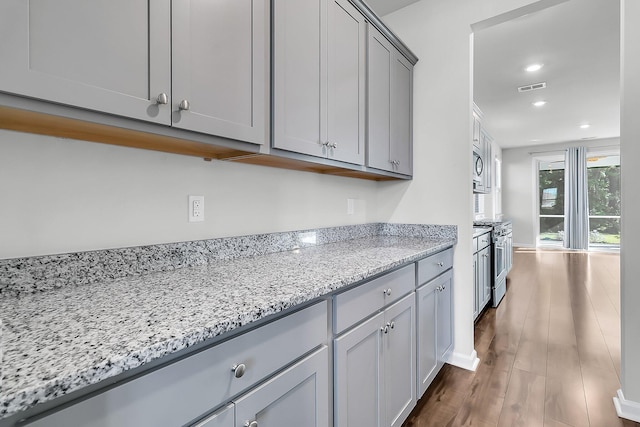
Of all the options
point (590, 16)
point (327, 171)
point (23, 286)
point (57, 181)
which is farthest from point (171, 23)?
point (590, 16)

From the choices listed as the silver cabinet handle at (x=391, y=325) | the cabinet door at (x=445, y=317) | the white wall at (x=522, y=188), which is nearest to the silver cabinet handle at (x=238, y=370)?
the silver cabinet handle at (x=391, y=325)

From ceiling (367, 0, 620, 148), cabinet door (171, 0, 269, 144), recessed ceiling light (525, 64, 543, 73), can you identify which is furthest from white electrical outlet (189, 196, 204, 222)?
recessed ceiling light (525, 64, 543, 73)

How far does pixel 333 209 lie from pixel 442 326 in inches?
41.6

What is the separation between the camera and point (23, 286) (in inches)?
34.3

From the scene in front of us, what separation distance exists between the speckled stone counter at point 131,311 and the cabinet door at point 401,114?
1.06 meters

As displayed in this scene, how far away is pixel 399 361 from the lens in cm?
147

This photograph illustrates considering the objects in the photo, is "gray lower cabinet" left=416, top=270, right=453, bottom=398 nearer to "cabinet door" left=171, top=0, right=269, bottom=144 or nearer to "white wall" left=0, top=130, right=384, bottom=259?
"white wall" left=0, top=130, right=384, bottom=259

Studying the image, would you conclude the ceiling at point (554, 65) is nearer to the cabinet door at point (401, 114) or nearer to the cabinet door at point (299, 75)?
the cabinet door at point (401, 114)

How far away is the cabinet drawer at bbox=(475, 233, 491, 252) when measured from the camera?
2901 mm

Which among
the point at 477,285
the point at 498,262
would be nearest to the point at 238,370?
A: the point at 477,285

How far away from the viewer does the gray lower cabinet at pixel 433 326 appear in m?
1.70

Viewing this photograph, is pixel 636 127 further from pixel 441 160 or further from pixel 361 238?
pixel 361 238

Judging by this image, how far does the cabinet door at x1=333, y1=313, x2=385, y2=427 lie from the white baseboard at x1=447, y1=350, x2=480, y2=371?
119 centimetres

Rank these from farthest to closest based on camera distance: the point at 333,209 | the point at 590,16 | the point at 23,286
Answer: the point at 590,16 → the point at 333,209 → the point at 23,286
